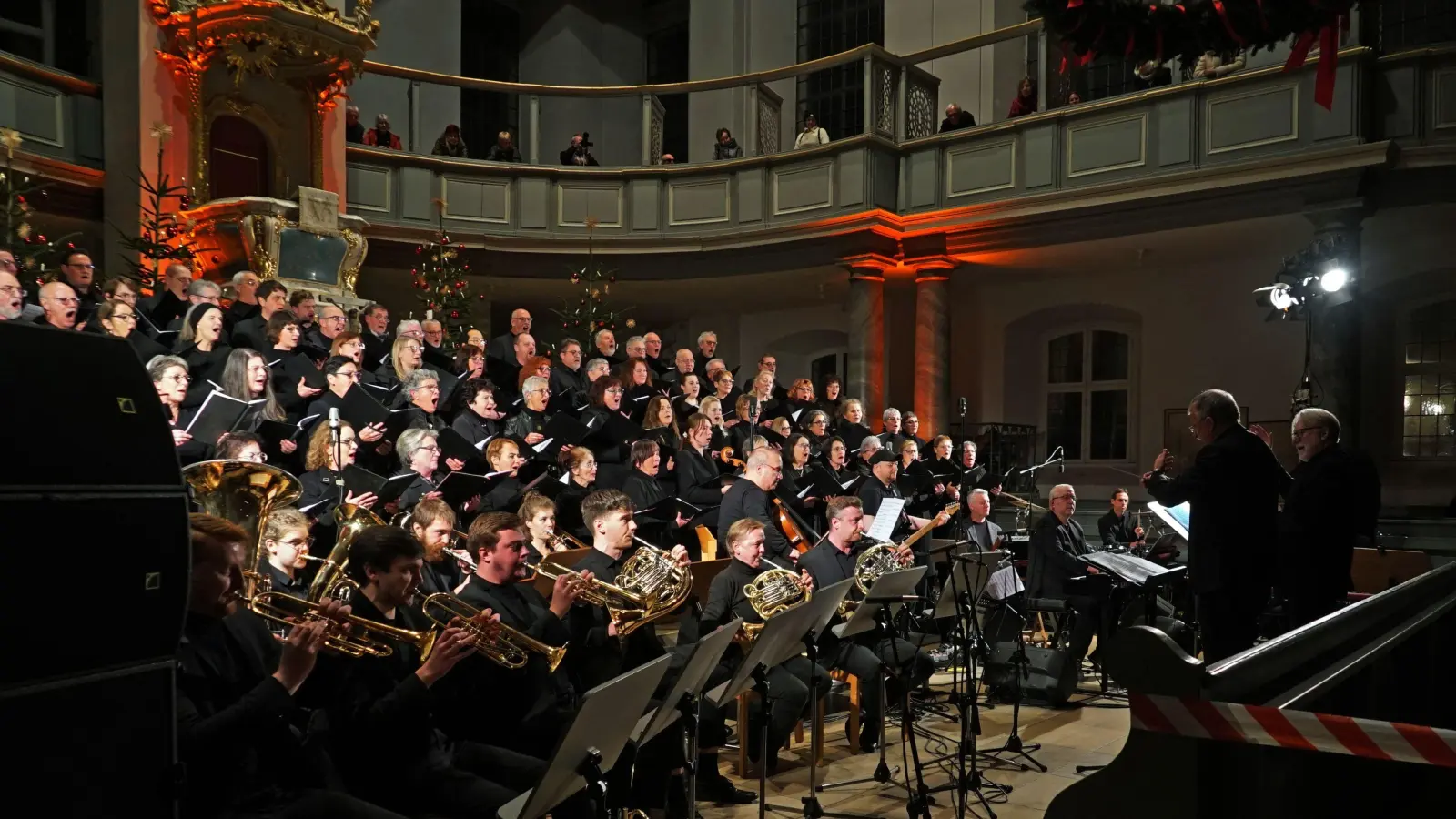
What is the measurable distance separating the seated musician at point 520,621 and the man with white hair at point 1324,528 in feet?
10.7

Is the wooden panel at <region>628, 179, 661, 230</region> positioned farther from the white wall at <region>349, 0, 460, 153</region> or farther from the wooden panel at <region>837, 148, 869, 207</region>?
the white wall at <region>349, 0, 460, 153</region>

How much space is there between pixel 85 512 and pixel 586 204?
12.5 meters

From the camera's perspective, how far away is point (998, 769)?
5.20 metres

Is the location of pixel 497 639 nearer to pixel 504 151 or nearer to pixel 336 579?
pixel 336 579

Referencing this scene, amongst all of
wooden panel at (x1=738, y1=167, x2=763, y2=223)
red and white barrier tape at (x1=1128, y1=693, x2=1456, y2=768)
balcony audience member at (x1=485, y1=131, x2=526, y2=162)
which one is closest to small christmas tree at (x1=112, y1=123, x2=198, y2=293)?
balcony audience member at (x1=485, y1=131, x2=526, y2=162)

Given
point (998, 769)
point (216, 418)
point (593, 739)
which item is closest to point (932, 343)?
point (998, 769)

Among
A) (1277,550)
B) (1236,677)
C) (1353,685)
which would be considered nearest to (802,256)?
(1277,550)

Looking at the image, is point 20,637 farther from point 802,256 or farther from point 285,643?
point 802,256

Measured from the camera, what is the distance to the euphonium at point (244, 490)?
3523 mm

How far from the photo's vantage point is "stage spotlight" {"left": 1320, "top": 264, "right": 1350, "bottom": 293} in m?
8.88

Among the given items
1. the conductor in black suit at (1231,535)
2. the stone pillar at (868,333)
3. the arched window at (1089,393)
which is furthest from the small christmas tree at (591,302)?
the conductor in black suit at (1231,535)

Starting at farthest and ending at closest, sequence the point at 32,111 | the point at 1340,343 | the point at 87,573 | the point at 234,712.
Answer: the point at 32,111 < the point at 1340,343 < the point at 234,712 < the point at 87,573

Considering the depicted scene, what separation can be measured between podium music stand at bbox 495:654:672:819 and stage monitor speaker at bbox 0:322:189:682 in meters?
0.80

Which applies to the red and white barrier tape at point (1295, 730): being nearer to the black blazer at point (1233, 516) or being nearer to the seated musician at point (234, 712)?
the seated musician at point (234, 712)
